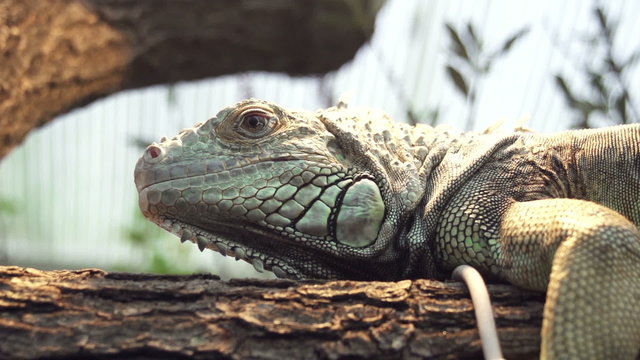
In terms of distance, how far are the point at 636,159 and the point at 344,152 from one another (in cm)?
143

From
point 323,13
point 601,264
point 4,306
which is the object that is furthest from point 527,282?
point 323,13

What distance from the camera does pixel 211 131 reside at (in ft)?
10.8

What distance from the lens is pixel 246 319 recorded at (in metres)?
2.58

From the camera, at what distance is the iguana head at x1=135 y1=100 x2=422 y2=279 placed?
3.09 meters

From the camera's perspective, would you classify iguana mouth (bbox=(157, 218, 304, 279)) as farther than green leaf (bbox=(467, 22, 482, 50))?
No

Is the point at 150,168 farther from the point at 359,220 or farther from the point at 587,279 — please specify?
the point at 587,279

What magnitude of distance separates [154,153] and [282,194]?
0.69 metres

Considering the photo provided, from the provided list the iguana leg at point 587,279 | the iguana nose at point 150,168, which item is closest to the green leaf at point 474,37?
the iguana leg at point 587,279

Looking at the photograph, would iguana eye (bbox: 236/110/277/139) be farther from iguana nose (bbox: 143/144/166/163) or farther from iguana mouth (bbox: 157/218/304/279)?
iguana mouth (bbox: 157/218/304/279)

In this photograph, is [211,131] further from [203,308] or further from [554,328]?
[554,328]

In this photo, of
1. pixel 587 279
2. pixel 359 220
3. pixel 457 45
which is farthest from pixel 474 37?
pixel 587 279

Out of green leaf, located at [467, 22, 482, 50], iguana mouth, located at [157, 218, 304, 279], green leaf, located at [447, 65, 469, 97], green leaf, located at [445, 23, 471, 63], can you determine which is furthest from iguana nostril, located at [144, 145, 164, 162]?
green leaf, located at [467, 22, 482, 50]

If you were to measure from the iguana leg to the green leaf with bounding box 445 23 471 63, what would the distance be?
12.3ft

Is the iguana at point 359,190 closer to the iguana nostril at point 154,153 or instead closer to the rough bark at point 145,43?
the iguana nostril at point 154,153
